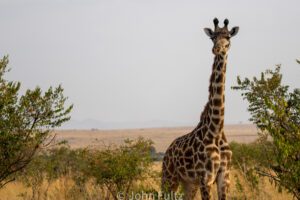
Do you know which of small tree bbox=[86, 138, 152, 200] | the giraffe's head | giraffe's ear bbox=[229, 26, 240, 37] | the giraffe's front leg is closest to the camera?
the giraffe's front leg

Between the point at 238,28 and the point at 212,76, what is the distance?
101cm

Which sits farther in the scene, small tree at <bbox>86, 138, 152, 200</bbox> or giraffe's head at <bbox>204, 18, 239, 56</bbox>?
small tree at <bbox>86, 138, 152, 200</bbox>

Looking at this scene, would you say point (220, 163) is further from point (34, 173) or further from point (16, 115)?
point (34, 173)

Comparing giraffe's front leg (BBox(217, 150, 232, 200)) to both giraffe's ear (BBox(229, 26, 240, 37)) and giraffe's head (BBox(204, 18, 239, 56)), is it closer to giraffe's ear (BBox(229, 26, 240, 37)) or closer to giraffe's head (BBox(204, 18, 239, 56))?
giraffe's head (BBox(204, 18, 239, 56))

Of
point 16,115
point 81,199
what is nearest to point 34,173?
point 81,199

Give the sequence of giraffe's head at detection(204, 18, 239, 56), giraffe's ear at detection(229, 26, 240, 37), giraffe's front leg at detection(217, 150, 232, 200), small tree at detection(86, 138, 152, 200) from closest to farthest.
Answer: giraffe's front leg at detection(217, 150, 232, 200), giraffe's head at detection(204, 18, 239, 56), giraffe's ear at detection(229, 26, 240, 37), small tree at detection(86, 138, 152, 200)

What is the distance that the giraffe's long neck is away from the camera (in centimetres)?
1016

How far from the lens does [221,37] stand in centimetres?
997

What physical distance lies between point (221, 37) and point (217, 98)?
3.72 ft

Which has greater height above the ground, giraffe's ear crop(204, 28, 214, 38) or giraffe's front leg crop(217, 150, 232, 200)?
giraffe's ear crop(204, 28, 214, 38)

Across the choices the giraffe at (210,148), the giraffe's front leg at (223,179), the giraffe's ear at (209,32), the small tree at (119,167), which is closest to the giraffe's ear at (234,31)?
the giraffe at (210,148)

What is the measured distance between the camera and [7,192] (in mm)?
20375

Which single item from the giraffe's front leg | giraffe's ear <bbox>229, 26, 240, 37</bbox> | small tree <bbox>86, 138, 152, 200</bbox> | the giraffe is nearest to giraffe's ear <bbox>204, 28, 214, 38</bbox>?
the giraffe

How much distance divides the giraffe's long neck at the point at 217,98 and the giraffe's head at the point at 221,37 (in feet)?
0.54
